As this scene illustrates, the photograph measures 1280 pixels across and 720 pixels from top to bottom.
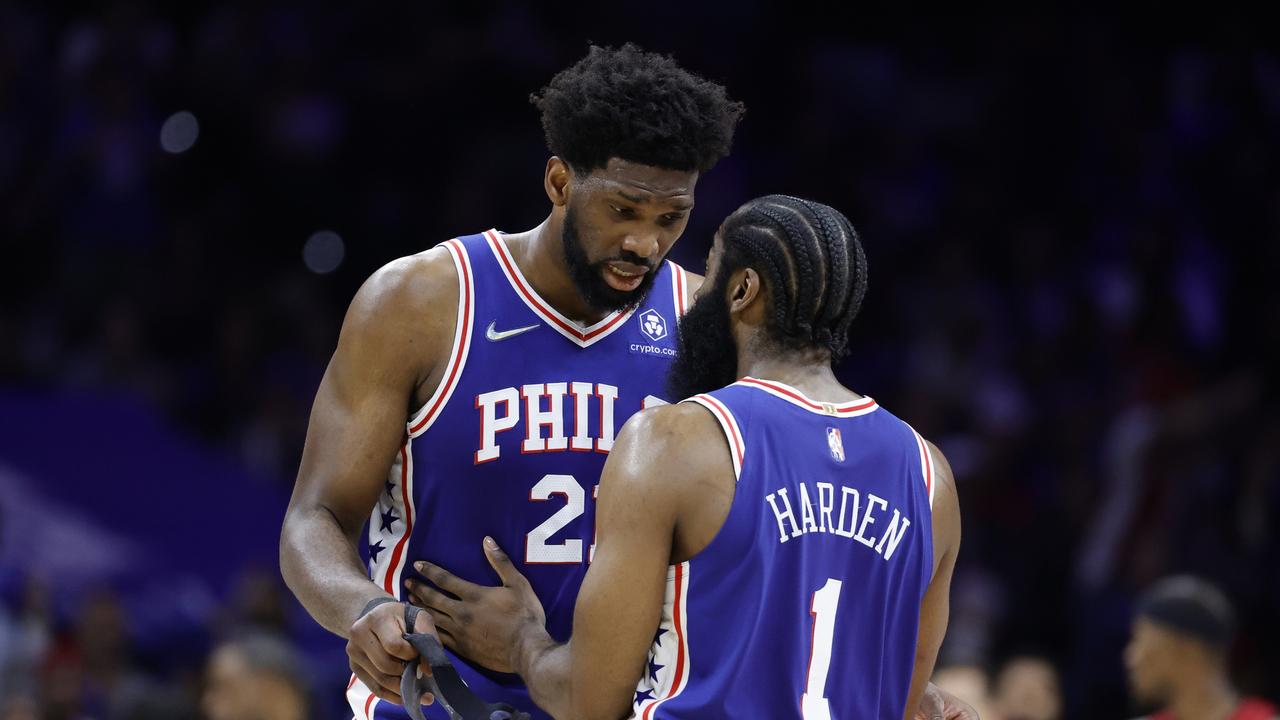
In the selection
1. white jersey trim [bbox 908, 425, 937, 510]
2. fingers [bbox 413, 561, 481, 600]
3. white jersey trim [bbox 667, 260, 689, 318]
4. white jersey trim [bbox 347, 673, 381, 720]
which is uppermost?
white jersey trim [bbox 667, 260, 689, 318]

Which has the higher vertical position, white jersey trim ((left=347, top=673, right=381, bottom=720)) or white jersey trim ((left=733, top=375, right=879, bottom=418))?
white jersey trim ((left=733, top=375, right=879, bottom=418))

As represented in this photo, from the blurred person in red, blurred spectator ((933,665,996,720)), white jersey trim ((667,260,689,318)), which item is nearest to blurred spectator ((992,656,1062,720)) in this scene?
blurred spectator ((933,665,996,720))

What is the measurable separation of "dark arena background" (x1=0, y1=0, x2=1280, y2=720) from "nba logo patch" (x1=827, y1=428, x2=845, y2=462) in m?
5.11

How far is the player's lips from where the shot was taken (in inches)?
155

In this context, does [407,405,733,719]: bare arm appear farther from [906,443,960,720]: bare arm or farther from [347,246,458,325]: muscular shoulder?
[347,246,458,325]: muscular shoulder

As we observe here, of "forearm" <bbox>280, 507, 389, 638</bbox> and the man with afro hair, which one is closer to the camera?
"forearm" <bbox>280, 507, 389, 638</bbox>

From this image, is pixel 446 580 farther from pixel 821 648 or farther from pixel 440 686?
pixel 821 648

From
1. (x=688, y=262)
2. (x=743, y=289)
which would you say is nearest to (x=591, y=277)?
(x=743, y=289)

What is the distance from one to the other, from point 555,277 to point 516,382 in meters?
0.28

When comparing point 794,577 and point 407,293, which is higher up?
point 407,293

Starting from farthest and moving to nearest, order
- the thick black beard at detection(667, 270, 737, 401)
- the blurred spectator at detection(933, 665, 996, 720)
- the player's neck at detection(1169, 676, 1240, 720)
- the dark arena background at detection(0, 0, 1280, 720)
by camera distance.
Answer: the dark arena background at detection(0, 0, 1280, 720)
the blurred spectator at detection(933, 665, 996, 720)
the player's neck at detection(1169, 676, 1240, 720)
the thick black beard at detection(667, 270, 737, 401)

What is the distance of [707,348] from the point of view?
3631 mm

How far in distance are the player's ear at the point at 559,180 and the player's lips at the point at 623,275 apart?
219mm

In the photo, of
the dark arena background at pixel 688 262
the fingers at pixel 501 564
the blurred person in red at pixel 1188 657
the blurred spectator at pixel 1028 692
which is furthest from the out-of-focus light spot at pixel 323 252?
the fingers at pixel 501 564
